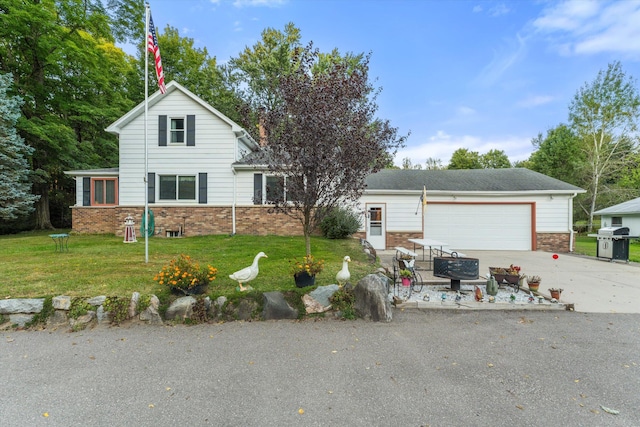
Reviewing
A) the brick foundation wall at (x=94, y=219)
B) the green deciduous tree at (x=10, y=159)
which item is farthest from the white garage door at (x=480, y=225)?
the green deciduous tree at (x=10, y=159)

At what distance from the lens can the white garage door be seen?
1340 centimetres

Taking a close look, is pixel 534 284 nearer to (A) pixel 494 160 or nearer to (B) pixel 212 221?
(B) pixel 212 221

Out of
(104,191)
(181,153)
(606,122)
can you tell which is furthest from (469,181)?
(104,191)

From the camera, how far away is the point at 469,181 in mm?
14547

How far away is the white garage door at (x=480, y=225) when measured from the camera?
1340 cm

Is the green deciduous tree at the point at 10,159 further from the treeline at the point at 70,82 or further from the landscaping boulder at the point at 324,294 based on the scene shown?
the landscaping boulder at the point at 324,294

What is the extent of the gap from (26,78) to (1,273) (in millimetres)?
Answer: 16520

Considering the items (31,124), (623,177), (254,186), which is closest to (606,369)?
(254,186)

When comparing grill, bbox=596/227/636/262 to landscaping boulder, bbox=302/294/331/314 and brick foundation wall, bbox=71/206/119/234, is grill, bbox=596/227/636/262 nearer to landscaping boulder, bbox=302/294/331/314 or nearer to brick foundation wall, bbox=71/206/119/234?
landscaping boulder, bbox=302/294/331/314

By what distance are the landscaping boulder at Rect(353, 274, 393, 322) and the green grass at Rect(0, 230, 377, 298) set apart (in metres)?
1.03

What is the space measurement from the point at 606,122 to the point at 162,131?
28.8 metres

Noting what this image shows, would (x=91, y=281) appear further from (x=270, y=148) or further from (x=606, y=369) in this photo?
(x=606, y=369)

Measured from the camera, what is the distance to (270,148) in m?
6.32

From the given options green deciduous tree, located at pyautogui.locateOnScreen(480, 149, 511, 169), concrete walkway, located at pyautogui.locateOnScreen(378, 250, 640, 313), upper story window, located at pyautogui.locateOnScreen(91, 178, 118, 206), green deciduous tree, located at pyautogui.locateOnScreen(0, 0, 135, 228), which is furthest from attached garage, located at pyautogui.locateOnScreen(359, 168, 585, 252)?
green deciduous tree, located at pyautogui.locateOnScreen(480, 149, 511, 169)
